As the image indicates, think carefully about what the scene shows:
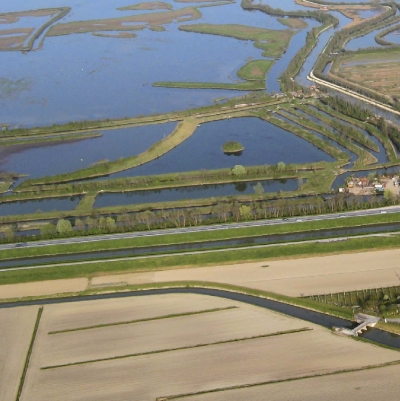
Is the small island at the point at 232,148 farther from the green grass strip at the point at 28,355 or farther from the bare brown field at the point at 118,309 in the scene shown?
the green grass strip at the point at 28,355

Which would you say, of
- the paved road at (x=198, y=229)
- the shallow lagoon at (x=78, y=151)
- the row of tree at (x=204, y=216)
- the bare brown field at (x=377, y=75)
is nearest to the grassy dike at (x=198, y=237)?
the paved road at (x=198, y=229)

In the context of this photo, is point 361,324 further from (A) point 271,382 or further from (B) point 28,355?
(B) point 28,355

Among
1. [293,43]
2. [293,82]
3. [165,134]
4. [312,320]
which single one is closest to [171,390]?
[312,320]

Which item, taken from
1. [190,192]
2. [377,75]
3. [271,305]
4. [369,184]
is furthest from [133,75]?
[271,305]

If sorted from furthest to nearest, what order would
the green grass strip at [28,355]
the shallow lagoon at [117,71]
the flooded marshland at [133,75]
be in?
the shallow lagoon at [117,71]
the flooded marshland at [133,75]
the green grass strip at [28,355]

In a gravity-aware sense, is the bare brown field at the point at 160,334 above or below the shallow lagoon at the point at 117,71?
above
